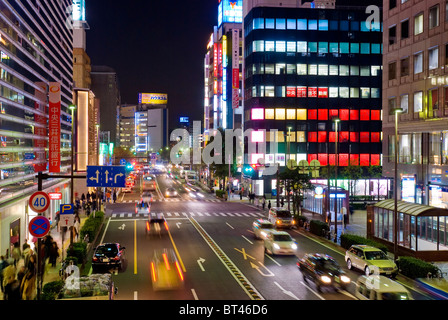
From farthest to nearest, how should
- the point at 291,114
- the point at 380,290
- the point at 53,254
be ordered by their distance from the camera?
the point at 291,114, the point at 53,254, the point at 380,290

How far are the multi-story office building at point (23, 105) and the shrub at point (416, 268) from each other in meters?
22.3

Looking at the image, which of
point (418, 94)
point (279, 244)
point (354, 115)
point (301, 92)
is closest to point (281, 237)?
point (279, 244)

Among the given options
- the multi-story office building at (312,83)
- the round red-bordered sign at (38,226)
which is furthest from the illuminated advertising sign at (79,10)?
the round red-bordered sign at (38,226)

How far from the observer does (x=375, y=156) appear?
81.4 m

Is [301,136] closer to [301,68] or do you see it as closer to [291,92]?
[291,92]

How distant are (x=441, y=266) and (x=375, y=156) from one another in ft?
189

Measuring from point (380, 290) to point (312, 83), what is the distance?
66455 mm

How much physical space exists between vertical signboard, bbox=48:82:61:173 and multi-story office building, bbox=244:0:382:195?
43.8 metres

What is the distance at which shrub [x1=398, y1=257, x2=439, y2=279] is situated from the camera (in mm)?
22656

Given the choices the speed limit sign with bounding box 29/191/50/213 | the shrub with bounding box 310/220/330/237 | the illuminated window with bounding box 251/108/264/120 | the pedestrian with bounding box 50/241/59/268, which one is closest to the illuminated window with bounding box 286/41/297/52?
the illuminated window with bounding box 251/108/264/120

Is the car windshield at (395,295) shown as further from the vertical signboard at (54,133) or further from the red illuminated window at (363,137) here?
the red illuminated window at (363,137)

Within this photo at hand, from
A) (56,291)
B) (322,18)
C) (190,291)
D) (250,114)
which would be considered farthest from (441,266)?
(322,18)

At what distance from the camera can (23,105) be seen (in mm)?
31422
